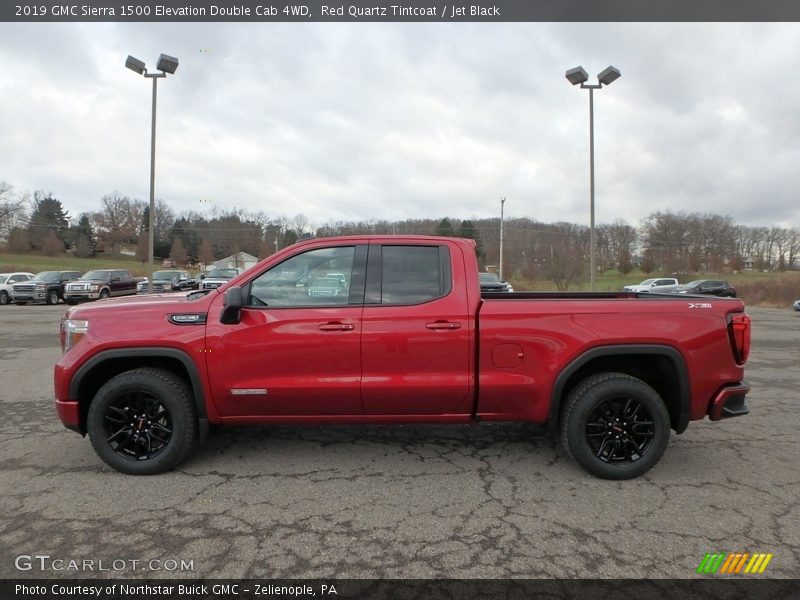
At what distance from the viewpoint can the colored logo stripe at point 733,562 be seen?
8.49ft

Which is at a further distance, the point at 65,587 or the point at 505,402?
the point at 505,402

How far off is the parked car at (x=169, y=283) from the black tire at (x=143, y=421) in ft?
86.8

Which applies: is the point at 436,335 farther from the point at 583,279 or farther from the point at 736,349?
the point at 583,279

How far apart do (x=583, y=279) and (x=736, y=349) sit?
45782 mm

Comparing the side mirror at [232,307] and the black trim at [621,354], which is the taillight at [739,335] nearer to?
the black trim at [621,354]

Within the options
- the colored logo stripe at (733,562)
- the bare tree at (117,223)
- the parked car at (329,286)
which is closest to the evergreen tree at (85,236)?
the bare tree at (117,223)

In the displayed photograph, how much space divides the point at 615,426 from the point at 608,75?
1454 centimetres

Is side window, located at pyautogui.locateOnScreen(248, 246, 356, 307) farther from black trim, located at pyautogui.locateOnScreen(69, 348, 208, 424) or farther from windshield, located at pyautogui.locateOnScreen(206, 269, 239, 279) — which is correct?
windshield, located at pyautogui.locateOnScreen(206, 269, 239, 279)

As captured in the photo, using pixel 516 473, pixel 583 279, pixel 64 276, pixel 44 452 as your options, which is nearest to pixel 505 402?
pixel 516 473

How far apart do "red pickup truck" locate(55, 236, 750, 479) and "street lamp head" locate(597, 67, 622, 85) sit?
1371 centimetres

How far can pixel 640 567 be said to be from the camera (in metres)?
2.60

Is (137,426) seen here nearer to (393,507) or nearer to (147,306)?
(147,306)

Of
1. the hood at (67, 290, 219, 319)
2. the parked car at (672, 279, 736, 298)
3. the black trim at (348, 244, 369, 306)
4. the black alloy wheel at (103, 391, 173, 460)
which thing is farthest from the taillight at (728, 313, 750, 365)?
the parked car at (672, 279, 736, 298)

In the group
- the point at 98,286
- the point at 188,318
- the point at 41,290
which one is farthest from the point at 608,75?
the point at 41,290
